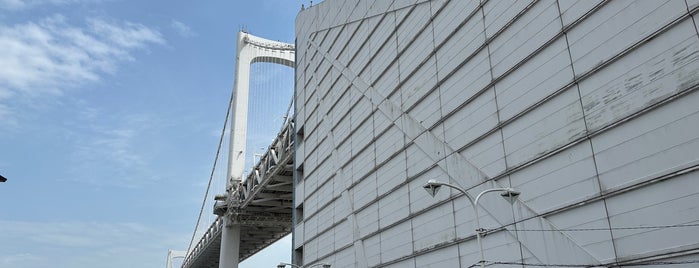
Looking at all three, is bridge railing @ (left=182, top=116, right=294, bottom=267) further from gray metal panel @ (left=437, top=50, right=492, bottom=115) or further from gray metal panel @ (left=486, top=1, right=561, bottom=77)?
gray metal panel @ (left=486, top=1, right=561, bottom=77)

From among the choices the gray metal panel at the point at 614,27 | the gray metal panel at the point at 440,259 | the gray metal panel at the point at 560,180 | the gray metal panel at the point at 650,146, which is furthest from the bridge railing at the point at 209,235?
the gray metal panel at the point at 650,146

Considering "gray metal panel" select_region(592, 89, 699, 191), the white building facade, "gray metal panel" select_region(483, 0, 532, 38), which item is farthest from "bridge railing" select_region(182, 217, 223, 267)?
"gray metal panel" select_region(592, 89, 699, 191)

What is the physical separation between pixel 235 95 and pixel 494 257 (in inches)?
2278

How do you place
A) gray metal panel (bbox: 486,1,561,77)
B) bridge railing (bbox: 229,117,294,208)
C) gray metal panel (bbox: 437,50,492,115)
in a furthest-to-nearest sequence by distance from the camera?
bridge railing (bbox: 229,117,294,208) → gray metal panel (bbox: 437,50,492,115) → gray metal panel (bbox: 486,1,561,77)

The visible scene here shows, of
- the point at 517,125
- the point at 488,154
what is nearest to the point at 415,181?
the point at 488,154

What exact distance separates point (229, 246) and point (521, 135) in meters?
50.2

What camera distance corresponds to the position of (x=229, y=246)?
63.2 meters

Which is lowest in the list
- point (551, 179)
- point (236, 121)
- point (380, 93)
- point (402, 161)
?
point (551, 179)

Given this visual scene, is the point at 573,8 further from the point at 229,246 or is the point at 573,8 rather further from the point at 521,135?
the point at 229,246

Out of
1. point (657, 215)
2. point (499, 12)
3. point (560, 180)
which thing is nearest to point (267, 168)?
point (499, 12)

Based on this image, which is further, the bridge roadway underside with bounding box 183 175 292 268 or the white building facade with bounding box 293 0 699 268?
the bridge roadway underside with bounding box 183 175 292 268

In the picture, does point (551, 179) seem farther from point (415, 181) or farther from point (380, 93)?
point (380, 93)

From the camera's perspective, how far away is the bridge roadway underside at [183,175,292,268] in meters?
57.2

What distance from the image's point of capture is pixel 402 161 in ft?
86.2
